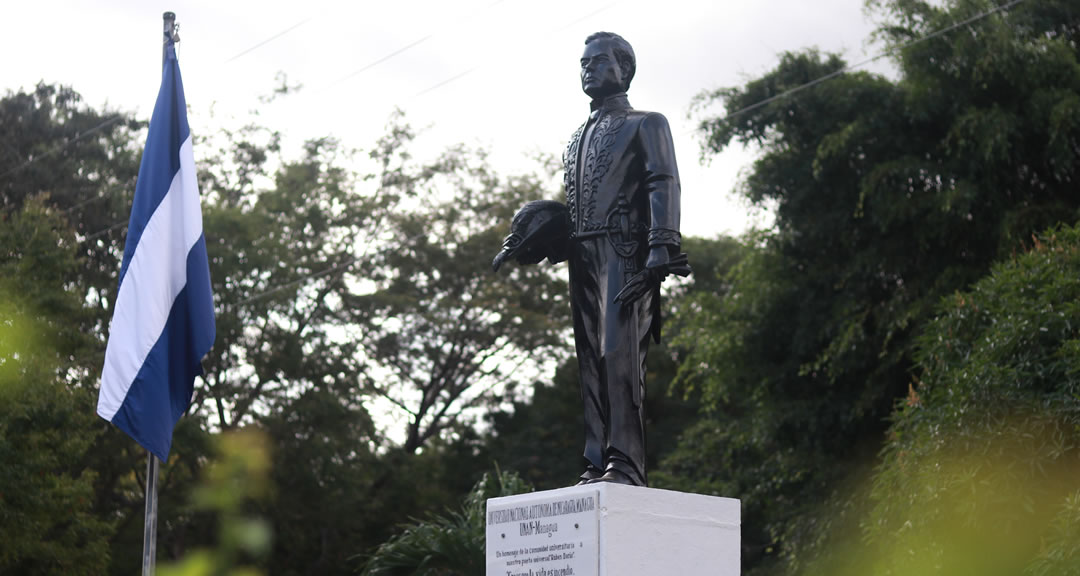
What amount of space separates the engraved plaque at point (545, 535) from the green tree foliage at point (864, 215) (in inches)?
475

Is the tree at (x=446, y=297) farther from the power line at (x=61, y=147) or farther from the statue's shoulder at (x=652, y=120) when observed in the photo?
the statue's shoulder at (x=652, y=120)

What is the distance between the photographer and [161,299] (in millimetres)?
9266

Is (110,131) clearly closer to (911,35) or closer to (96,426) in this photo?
(96,426)

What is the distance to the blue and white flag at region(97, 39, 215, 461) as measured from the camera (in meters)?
8.96

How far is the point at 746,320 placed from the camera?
20.7 meters

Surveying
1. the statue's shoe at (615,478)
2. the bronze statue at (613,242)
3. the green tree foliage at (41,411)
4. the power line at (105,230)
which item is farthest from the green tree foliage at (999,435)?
the power line at (105,230)

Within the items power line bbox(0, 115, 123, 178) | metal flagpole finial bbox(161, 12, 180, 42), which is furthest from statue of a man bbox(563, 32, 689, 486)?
power line bbox(0, 115, 123, 178)

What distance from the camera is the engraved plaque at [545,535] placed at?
217 inches

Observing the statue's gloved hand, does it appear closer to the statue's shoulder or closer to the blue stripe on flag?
the statue's shoulder

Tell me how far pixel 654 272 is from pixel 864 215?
14.2 m

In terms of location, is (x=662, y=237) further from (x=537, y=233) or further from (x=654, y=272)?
(x=537, y=233)

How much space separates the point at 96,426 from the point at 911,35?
579 inches

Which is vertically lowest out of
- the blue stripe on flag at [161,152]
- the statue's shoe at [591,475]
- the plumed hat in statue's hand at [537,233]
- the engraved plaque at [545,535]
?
the engraved plaque at [545,535]

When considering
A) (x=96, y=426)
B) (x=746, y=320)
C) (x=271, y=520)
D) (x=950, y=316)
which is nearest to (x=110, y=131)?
(x=96, y=426)
